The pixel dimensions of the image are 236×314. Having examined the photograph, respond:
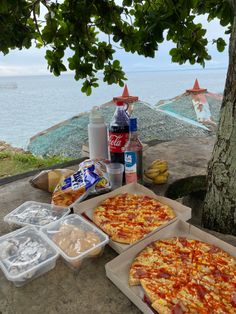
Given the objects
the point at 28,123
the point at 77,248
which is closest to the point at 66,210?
the point at 77,248

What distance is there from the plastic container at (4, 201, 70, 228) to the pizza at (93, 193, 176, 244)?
17 cm

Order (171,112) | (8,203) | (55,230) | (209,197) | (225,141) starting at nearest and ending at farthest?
(55,230), (225,141), (209,197), (8,203), (171,112)

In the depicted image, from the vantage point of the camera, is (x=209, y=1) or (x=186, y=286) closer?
(x=186, y=286)

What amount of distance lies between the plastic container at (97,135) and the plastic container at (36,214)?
1.68ft

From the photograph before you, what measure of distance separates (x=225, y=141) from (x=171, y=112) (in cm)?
463

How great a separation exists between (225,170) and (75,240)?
740mm

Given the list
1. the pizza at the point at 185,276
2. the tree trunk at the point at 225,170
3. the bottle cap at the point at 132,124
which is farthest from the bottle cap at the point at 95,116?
the pizza at the point at 185,276

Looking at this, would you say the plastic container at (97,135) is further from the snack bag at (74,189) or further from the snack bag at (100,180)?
the snack bag at (74,189)

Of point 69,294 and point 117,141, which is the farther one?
point 117,141

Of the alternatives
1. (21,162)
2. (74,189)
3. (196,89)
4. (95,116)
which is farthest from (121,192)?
(196,89)

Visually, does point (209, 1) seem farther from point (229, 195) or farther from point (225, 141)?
point (229, 195)

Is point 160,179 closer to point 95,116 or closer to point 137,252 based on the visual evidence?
point 95,116

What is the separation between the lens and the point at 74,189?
1309 mm

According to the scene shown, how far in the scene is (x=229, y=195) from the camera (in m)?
1.27
